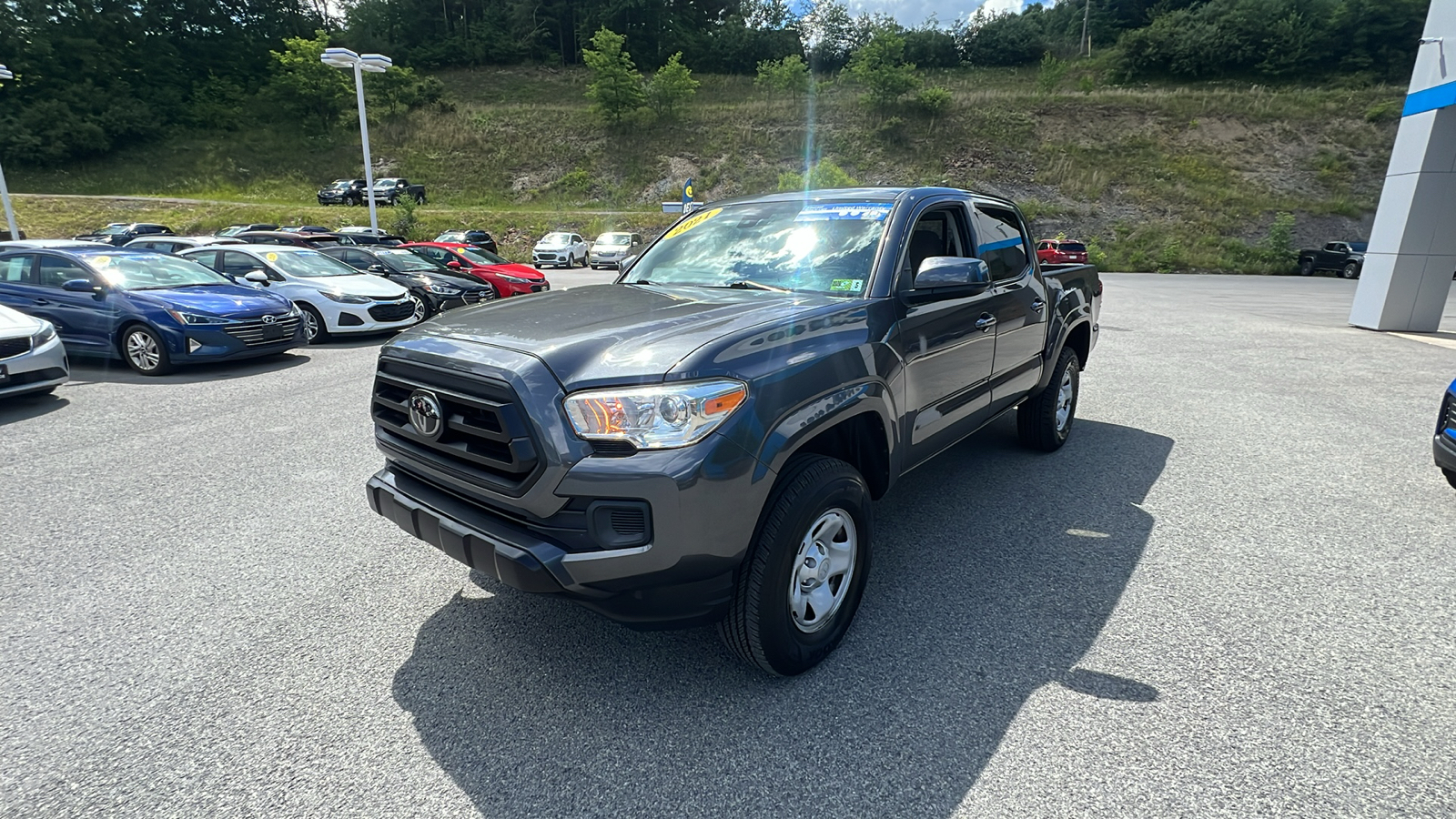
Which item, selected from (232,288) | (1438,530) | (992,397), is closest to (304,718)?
(992,397)

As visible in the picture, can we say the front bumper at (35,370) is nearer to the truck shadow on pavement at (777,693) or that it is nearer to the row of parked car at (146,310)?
Result: the row of parked car at (146,310)

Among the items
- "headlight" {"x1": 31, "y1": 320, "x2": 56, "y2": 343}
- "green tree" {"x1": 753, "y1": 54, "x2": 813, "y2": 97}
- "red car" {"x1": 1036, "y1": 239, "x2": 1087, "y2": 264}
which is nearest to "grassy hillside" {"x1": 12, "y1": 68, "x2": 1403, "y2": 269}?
"green tree" {"x1": 753, "y1": 54, "x2": 813, "y2": 97}

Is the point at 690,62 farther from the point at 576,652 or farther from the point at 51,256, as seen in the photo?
the point at 576,652

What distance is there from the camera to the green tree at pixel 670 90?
168ft

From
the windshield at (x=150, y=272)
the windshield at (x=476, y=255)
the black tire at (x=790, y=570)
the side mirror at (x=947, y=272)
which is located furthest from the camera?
the windshield at (x=476, y=255)

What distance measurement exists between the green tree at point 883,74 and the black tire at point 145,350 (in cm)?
5003

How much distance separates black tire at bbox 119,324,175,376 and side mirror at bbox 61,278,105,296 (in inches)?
24.4

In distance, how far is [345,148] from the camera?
5116cm

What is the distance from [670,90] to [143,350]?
48.4 metres

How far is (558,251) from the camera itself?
2808cm

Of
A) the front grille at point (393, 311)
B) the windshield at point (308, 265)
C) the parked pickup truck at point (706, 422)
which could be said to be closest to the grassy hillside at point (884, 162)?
the windshield at point (308, 265)

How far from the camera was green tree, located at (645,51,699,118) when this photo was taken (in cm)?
5109

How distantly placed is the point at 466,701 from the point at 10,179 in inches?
2579

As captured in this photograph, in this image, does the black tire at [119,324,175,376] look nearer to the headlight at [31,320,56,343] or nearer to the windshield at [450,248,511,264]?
the headlight at [31,320,56,343]
